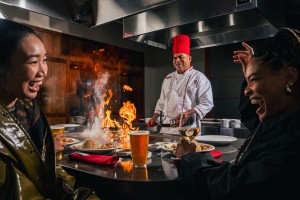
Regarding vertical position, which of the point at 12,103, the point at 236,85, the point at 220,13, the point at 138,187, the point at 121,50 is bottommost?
the point at 138,187

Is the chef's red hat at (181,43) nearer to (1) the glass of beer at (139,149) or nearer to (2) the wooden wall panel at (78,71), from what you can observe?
(1) the glass of beer at (139,149)

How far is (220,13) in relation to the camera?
81.0 inches

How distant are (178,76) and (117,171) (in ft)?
8.27

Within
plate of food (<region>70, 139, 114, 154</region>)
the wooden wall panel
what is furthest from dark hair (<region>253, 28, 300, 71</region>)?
the wooden wall panel

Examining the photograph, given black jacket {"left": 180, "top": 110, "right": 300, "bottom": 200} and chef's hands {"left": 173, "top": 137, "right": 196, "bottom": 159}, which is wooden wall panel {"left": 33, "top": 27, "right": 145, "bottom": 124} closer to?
chef's hands {"left": 173, "top": 137, "right": 196, "bottom": 159}

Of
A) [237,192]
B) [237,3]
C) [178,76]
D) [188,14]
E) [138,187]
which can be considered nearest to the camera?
[237,192]

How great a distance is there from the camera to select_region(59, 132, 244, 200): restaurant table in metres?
1.04

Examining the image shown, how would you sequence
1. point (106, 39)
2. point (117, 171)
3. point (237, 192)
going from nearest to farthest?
1. point (237, 192)
2. point (117, 171)
3. point (106, 39)

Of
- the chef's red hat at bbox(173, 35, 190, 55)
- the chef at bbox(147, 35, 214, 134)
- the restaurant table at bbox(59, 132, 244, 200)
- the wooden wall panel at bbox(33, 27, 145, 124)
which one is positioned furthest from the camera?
the wooden wall panel at bbox(33, 27, 145, 124)

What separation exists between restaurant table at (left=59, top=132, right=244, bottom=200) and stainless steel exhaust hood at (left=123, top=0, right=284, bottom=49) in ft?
4.06

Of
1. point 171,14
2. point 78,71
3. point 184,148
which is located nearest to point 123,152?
point 184,148

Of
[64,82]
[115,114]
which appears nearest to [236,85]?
[115,114]

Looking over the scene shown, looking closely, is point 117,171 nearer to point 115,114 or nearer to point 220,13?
point 220,13

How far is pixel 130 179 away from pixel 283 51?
0.77 meters
